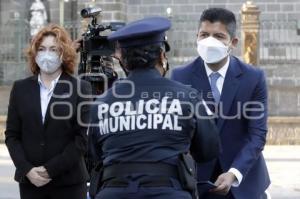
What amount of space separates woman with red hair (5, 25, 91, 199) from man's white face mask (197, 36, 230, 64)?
111 cm

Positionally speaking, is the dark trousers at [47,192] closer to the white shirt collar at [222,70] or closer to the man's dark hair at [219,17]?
the white shirt collar at [222,70]

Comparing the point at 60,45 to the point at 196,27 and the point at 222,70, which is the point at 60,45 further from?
the point at 196,27

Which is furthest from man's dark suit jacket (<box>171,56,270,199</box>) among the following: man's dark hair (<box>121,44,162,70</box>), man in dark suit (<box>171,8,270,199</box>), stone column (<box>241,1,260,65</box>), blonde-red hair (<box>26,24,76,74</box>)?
stone column (<box>241,1,260,65</box>)

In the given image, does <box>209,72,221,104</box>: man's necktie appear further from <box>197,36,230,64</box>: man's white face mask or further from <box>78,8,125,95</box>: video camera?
<box>78,8,125,95</box>: video camera

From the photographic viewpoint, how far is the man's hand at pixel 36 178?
15.8 feet

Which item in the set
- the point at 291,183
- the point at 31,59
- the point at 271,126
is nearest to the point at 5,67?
the point at 271,126

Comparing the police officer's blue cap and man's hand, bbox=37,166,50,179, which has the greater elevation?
the police officer's blue cap

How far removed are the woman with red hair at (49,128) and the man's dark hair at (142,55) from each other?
157 cm

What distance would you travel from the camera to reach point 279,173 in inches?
417

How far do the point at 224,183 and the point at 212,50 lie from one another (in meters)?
0.76

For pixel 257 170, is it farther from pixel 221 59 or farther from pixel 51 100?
pixel 51 100

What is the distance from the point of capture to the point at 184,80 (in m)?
4.37

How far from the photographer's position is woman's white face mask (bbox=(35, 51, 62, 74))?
5008mm

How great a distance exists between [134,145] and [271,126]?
36.8ft
